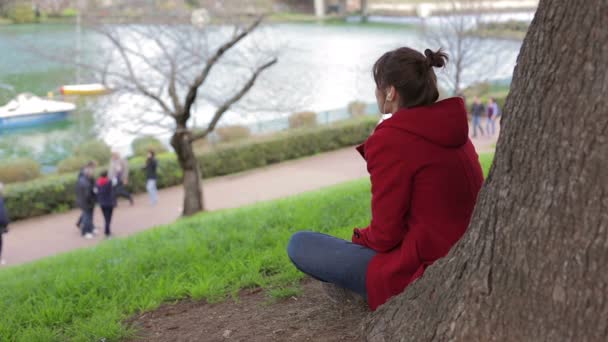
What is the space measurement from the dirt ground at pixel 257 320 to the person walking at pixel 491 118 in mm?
19485

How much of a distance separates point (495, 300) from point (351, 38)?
40.2 metres

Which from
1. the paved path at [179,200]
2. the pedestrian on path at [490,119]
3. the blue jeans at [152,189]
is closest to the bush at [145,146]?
the paved path at [179,200]

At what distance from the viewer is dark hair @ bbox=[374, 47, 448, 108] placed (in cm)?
268

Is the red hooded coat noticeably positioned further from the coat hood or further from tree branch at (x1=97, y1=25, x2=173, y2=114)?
tree branch at (x1=97, y1=25, x2=173, y2=114)

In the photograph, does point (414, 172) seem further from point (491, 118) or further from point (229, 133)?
point (491, 118)

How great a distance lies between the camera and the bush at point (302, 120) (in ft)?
78.1

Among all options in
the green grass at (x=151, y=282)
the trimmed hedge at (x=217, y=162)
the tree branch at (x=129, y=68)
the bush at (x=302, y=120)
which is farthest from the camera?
the bush at (x=302, y=120)

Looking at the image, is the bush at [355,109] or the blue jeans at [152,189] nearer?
A: the blue jeans at [152,189]

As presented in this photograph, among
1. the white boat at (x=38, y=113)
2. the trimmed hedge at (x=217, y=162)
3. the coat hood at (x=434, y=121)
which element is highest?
the coat hood at (x=434, y=121)

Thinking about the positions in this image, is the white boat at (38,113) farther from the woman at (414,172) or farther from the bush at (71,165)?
the woman at (414,172)

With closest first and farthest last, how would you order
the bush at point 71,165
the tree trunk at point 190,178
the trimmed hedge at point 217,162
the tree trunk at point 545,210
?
1. the tree trunk at point 545,210
2. the tree trunk at point 190,178
3. the trimmed hedge at point 217,162
4. the bush at point 71,165

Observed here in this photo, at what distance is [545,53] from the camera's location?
7.10 feet

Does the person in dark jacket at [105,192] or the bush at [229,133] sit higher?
the person in dark jacket at [105,192]

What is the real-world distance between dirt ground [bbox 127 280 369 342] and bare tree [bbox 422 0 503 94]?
21.8 metres
